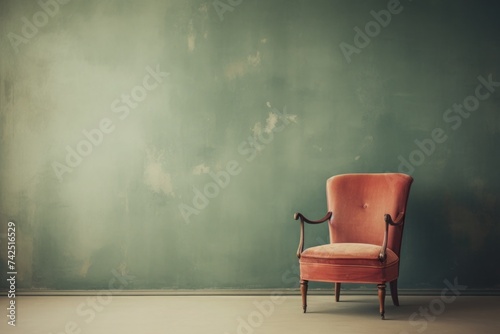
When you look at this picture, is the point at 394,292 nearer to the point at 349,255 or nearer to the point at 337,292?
the point at 337,292

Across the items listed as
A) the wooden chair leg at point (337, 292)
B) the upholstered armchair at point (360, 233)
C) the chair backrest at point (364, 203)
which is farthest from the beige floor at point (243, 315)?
the chair backrest at point (364, 203)

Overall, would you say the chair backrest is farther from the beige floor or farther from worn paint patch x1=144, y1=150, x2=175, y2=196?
worn paint patch x1=144, y1=150, x2=175, y2=196

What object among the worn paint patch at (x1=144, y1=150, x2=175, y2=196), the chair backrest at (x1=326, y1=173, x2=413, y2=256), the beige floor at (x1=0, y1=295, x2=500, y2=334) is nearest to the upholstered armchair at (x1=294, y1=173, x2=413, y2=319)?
the chair backrest at (x1=326, y1=173, x2=413, y2=256)

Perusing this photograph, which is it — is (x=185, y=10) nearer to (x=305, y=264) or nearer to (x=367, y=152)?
(x=367, y=152)

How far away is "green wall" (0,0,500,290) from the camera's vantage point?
5254 mm

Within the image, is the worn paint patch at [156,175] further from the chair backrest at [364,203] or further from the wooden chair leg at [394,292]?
the wooden chair leg at [394,292]

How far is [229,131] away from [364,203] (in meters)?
1.45

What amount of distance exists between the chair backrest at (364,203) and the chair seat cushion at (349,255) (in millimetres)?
415

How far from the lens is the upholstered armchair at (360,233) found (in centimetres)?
423

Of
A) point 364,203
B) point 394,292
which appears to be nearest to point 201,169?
point 364,203

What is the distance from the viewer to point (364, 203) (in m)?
4.86

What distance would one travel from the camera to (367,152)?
17.4ft

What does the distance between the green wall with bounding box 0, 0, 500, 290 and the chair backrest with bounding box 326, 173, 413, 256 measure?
0.42m

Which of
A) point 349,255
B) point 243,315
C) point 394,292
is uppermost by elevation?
point 349,255
